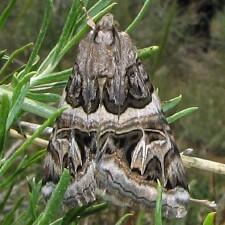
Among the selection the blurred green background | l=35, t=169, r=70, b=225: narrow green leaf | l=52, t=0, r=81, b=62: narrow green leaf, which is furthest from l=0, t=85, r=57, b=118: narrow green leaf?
the blurred green background

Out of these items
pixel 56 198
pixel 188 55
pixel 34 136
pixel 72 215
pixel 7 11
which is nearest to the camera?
pixel 56 198

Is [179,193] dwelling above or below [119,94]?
below

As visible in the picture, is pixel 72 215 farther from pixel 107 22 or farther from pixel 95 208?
pixel 107 22

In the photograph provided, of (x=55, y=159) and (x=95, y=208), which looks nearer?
(x=95, y=208)

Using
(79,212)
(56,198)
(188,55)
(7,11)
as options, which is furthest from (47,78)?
(188,55)

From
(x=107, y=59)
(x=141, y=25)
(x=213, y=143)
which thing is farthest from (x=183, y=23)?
(x=107, y=59)

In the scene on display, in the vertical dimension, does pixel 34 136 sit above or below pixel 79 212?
above

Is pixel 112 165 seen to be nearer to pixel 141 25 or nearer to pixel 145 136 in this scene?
pixel 145 136
